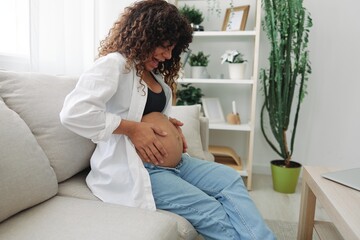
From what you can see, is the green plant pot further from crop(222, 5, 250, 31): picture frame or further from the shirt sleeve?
the shirt sleeve

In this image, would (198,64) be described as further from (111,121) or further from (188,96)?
(111,121)

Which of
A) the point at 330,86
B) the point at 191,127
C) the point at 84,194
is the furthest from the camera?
the point at 330,86

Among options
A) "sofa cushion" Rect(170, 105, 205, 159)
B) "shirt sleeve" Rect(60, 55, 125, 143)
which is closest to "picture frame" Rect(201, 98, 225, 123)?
"sofa cushion" Rect(170, 105, 205, 159)

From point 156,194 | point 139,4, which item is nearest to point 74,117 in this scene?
point 156,194

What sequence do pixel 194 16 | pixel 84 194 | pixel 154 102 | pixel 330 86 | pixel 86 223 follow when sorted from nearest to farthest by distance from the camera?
pixel 86 223
pixel 84 194
pixel 154 102
pixel 194 16
pixel 330 86

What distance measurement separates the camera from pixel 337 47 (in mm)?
2324

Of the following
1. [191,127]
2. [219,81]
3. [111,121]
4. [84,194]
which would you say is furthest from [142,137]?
[219,81]

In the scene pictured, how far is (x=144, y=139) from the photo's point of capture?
1.03 metres

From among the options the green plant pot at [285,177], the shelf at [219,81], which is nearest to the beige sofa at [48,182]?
the shelf at [219,81]

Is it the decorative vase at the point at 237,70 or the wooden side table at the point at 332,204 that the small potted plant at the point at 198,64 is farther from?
the wooden side table at the point at 332,204

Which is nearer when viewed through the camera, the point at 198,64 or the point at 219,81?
the point at 219,81

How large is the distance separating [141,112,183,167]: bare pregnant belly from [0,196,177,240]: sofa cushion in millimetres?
247

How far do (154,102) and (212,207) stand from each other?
44 centimetres

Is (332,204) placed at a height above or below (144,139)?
below
